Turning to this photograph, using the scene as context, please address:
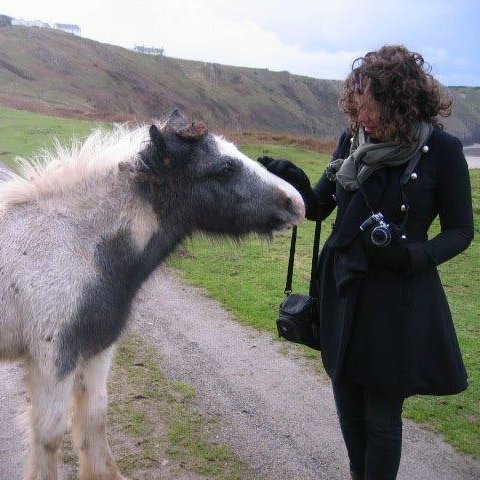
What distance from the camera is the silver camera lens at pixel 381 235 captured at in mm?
2699

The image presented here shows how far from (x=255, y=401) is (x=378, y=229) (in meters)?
2.79

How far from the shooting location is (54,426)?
3.20 m

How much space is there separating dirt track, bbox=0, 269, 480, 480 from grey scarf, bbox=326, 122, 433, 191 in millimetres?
1433

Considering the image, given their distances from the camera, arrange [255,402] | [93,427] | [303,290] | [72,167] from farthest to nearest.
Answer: [303,290] < [255,402] < [93,427] < [72,167]

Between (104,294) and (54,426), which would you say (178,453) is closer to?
(54,426)

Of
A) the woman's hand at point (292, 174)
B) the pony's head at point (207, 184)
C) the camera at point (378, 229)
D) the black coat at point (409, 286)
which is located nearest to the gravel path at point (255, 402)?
the pony's head at point (207, 184)

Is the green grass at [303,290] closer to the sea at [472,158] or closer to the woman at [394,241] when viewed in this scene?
the woman at [394,241]

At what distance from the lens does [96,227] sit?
3193 millimetres

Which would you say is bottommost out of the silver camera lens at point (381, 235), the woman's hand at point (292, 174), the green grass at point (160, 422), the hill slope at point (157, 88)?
the green grass at point (160, 422)

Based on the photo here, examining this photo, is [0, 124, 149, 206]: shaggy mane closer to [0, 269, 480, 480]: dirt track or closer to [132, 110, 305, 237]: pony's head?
[132, 110, 305, 237]: pony's head

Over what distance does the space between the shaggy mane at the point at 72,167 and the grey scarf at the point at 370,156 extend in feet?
4.18

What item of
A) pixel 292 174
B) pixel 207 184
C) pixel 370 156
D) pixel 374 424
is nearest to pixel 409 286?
pixel 370 156

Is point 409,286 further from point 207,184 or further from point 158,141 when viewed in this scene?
point 158,141

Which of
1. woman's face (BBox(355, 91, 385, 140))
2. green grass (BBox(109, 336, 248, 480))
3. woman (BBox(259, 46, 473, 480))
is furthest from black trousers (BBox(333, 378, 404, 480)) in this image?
A: woman's face (BBox(355, 91, 385, 140))
